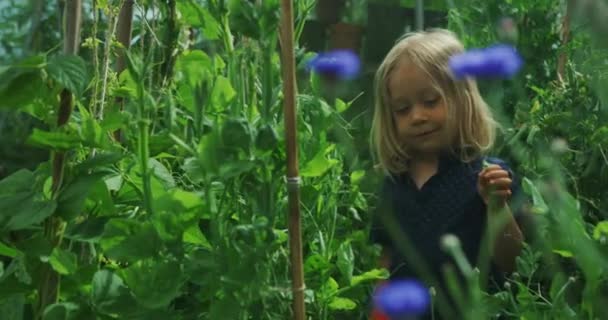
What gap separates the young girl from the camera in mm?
1879

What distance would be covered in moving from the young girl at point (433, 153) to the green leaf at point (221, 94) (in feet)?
1.20

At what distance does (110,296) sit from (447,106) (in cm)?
63

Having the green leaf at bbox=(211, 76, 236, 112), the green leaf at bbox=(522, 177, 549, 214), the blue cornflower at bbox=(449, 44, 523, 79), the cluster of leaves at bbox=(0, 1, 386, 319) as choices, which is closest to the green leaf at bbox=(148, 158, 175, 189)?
the cluster of leaves at bbox=(0, 1, 386, 319)

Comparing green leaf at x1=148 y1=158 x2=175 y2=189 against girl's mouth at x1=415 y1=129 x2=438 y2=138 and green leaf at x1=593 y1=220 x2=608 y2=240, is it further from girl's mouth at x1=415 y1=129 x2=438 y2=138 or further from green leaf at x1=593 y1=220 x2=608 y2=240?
green leaf at x1=593 y1=220 x2=608 y2=240

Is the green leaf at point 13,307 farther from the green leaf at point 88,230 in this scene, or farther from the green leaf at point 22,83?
the green leaf at point 22,83

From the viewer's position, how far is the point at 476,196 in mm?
1905

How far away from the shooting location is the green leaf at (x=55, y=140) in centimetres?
155

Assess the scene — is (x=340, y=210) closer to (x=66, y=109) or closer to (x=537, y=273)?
(x=537, y=273)

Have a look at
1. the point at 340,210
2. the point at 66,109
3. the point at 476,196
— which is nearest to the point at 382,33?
the point at 340,210

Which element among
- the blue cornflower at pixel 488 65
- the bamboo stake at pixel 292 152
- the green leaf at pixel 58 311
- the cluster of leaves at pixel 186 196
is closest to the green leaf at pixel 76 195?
the cluster of leaves at pixel 186 196

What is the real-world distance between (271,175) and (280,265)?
0.19 m

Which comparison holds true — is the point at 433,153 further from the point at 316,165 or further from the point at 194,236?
the point at 194,236

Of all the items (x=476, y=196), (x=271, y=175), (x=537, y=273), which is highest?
(x=271, y=175)

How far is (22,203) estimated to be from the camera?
161 cm
